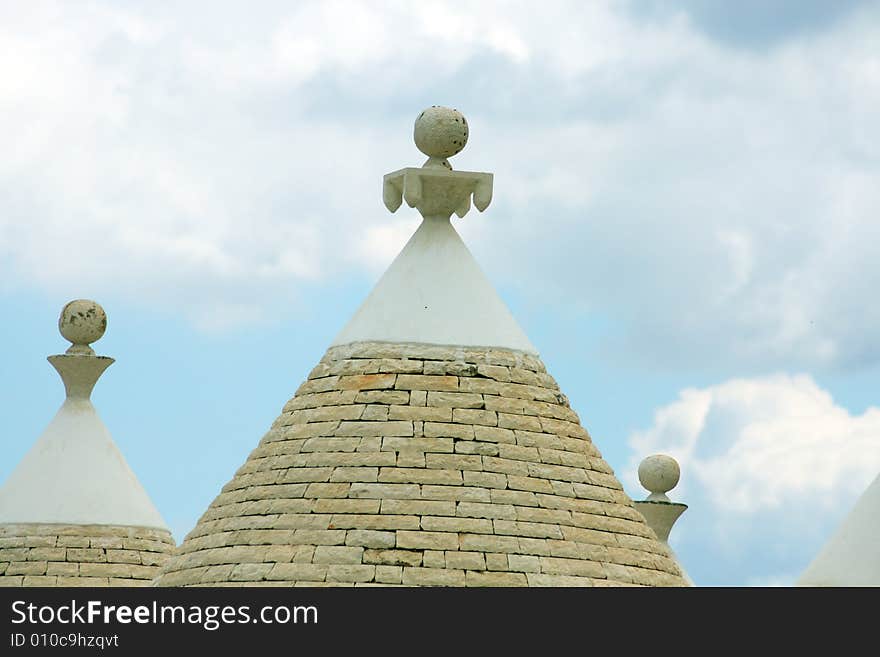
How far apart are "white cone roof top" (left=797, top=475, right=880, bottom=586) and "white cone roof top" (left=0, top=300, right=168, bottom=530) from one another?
7.86 m

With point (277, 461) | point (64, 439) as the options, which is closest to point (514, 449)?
point (277, 461)

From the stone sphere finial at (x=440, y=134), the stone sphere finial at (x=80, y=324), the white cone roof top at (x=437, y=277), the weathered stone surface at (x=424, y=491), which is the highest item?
the stone sphere finial at (x=80, y=324)

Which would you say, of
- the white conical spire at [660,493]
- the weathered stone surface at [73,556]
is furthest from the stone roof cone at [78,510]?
the white conical spire at [660,493]

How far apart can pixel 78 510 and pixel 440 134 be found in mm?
7757

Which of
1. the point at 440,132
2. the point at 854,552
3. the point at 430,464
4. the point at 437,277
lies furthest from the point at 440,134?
the point at 854,552

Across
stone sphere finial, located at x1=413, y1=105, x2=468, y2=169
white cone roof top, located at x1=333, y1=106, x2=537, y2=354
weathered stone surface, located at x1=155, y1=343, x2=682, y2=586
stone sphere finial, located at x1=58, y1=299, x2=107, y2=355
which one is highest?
stone sphere finial, located at x1=58, y1=299, x2=107, y2=355

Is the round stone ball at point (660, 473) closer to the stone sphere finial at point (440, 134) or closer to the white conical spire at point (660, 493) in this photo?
the white conical spire at point (660, 493)

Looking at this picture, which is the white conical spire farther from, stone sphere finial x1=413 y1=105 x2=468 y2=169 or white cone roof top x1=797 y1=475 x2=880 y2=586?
stone sphere finial x1=413 y1=105 x2=468 y2=169

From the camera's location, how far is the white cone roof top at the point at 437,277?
2033 centimetres

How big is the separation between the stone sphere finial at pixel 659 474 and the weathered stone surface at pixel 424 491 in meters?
8.47

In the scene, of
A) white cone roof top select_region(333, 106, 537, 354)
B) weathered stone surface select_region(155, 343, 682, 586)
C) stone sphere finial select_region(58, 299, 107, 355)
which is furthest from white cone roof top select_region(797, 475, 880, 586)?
stone sphere finial select_region(58, 299, 107, 355)

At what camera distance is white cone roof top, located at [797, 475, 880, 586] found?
74.5 feet
